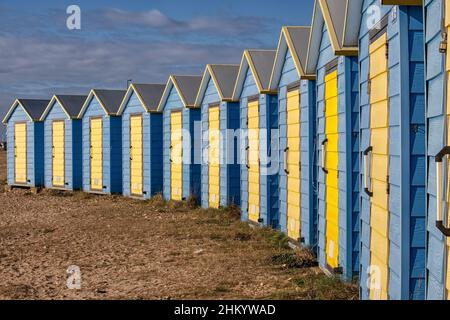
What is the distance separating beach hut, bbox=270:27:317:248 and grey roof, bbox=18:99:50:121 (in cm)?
1452

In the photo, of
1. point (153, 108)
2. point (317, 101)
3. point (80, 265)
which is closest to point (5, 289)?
point (80, 265)

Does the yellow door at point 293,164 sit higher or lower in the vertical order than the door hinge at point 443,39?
lower

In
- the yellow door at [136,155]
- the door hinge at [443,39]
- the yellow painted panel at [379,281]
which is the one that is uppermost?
the door hinge at [443,39]

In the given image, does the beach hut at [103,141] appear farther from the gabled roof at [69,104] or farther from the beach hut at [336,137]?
the beach hut at [336,137]

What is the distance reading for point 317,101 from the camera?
8789mm

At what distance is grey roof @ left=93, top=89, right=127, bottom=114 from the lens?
2049cm

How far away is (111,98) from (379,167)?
1614 cm

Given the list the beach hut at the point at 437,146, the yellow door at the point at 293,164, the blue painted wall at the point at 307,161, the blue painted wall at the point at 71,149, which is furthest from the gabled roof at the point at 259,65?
the blue painted wall at the point at 71,149

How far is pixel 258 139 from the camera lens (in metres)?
12.4

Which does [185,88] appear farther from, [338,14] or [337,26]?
[337,26]

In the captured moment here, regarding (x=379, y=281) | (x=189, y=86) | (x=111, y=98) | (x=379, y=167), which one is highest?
(x=189, y=86)

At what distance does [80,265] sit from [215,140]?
6.51m

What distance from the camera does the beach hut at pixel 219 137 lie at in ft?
47.5

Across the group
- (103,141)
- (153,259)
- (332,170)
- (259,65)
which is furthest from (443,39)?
(103,141)
